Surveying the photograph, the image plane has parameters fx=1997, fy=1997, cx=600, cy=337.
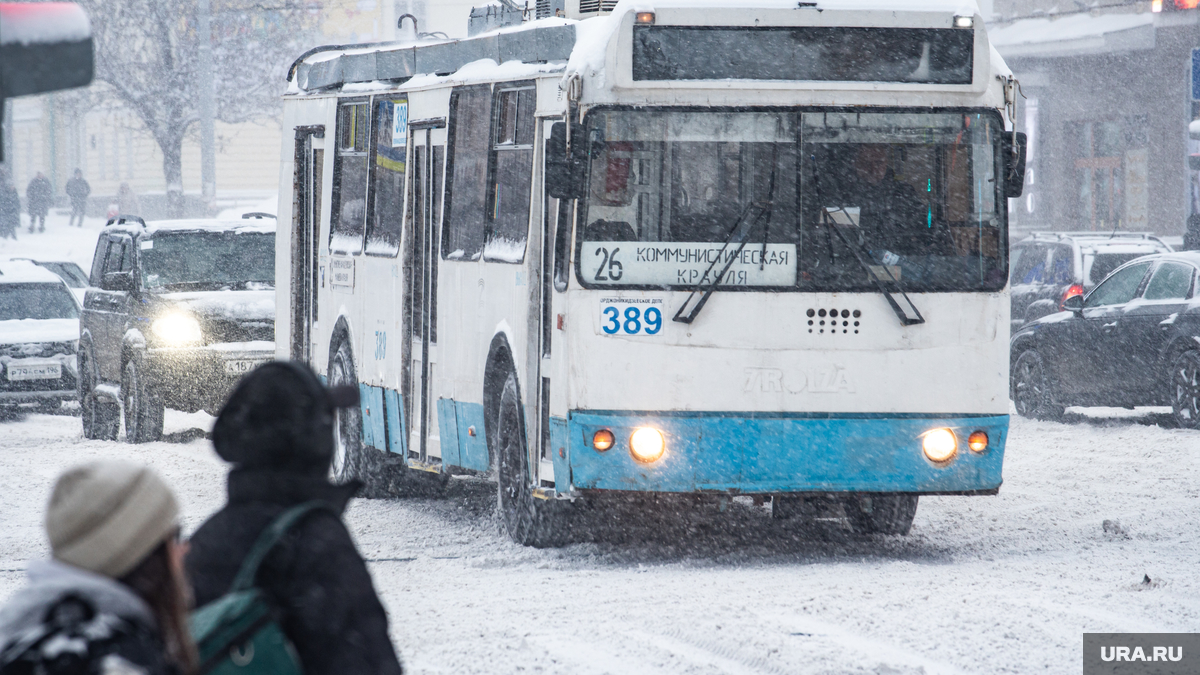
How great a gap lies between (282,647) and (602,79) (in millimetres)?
6749

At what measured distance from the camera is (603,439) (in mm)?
9602

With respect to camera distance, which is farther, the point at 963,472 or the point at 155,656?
the point at 963,472

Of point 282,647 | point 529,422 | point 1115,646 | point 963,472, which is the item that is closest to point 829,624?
point 1115,646

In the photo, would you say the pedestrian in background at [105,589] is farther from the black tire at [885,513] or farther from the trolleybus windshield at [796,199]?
the black tire at [885,513]

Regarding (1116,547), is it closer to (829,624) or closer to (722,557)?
(722,557)

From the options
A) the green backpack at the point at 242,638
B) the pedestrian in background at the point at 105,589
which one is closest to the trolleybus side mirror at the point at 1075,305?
the green backpack at the point at 242,638

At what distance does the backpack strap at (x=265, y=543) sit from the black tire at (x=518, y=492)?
703 centimetres

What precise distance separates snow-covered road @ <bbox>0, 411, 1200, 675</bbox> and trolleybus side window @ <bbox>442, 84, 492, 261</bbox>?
168 centimetres

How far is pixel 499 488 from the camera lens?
35.9 ft

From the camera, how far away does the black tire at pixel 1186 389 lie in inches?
638

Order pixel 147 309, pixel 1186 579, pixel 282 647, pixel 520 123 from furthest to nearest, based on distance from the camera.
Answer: pixel 147 309 → pixel 520 123 → pixel 1186 579 → pixel 282 647

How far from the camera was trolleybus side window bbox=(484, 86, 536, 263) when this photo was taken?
34.6 feet

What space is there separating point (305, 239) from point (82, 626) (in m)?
12.8

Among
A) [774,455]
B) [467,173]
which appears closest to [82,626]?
[774,455]
